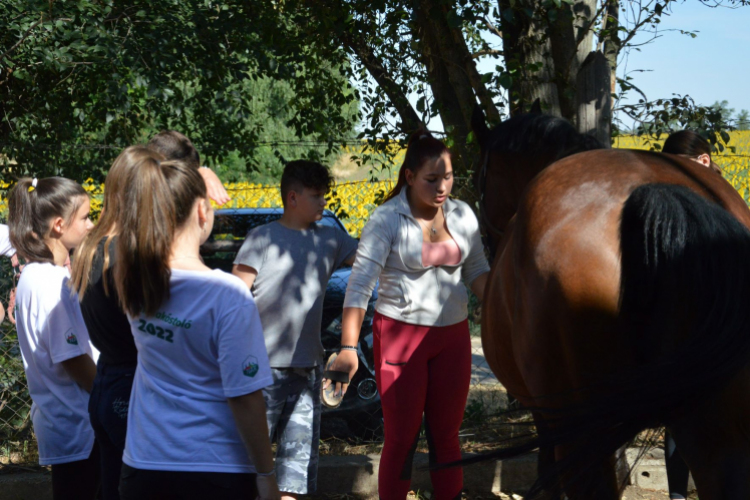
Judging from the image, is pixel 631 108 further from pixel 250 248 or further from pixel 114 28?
pixel 114 28

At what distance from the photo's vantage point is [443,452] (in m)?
3.10

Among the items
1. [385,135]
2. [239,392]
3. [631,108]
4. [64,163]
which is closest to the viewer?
[239,392]

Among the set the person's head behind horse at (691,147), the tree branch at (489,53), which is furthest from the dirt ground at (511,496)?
the tree branch at (489,53)

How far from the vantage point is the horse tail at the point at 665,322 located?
5.66 feet

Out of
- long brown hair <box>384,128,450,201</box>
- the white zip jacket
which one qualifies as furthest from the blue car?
long brown hair <box>384,128,450,201</box>

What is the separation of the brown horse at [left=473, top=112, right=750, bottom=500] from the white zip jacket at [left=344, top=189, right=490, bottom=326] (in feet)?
2.48

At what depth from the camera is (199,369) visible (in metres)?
1.77

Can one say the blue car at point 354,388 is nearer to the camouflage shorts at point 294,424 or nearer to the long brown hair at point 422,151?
the camouflage shorts at point 294,424

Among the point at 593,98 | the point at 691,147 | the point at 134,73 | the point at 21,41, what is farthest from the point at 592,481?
the point at 21,41

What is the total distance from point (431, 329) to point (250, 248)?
86 cm

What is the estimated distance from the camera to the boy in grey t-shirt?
10.2 feet

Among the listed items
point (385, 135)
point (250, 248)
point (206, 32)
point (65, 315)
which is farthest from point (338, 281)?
point (65, 315)

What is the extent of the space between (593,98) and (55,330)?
3229 millimetres

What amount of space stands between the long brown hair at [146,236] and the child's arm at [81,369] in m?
0.82
